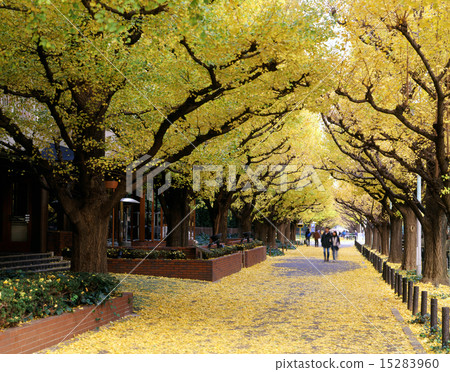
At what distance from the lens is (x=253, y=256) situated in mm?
28141

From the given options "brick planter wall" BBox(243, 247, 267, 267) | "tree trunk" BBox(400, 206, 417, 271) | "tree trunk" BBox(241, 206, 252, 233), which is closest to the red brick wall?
"brick planter wall" BBox(243, 247, 267, 267)

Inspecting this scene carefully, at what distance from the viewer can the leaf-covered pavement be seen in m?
8.54

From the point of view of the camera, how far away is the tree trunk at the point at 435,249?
17766 mm

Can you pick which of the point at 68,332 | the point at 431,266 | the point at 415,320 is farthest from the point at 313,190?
the point at 68,332

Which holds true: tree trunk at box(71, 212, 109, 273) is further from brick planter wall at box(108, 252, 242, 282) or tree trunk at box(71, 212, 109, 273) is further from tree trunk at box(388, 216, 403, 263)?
tree trunk at box(388, 216, 403, 263)

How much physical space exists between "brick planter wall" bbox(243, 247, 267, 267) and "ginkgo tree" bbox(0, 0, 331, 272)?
41.5 feet

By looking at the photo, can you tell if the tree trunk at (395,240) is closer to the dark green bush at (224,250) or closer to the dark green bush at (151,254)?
the dark green bush at (224,250)

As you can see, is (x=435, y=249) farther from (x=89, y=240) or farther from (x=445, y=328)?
(x=89, y=240)

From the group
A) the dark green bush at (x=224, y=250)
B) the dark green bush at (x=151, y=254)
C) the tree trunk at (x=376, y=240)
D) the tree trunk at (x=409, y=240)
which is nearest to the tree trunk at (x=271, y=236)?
the dark green bush at (x=224, y=250)

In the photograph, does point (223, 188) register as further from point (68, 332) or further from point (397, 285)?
point (68, 332)

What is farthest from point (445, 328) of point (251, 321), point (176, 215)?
point (176, 215)

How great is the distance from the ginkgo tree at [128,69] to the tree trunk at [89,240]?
2 centimetres

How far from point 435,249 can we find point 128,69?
482 inches

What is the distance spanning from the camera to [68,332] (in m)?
8.59
